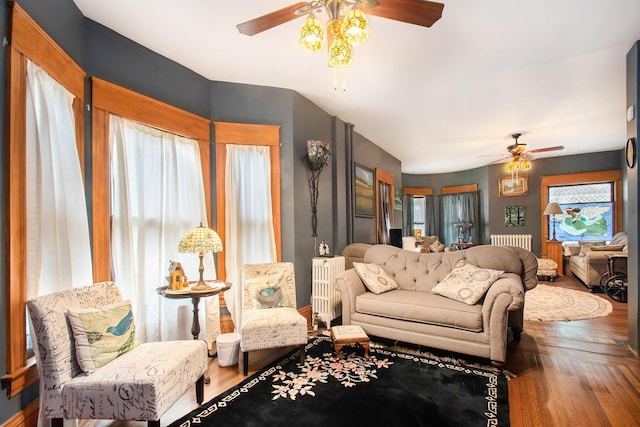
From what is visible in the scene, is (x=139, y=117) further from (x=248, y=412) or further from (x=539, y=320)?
(x=539, y=320)

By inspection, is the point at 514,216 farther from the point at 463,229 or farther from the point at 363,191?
the point at 363,191

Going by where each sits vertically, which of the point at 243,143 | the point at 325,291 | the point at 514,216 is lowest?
the point at 325,291

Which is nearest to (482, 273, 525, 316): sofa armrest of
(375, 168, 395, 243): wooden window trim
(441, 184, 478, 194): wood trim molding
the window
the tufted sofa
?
the tufted sofa

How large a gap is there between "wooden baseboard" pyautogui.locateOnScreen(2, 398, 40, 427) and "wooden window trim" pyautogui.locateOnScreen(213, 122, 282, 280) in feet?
5.54

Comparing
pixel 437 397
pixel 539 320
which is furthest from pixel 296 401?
pixel 539 320

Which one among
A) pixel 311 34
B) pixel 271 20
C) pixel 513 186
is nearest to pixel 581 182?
pixel 513 186

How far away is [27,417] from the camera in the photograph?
5.64ft

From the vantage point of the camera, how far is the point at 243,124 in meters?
3.46

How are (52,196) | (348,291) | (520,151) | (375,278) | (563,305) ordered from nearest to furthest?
(52,196)
(348,291)
(375,278)
(563,305)
(520,151)

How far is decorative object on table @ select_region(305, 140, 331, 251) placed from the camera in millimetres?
3729

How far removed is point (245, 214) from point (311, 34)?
2.11 meters

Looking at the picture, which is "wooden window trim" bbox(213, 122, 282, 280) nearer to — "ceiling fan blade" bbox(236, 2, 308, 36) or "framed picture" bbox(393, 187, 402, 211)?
"ceiling fan blade" bbox(236, 2, 308, 36)

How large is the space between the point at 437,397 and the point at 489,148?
227 inches

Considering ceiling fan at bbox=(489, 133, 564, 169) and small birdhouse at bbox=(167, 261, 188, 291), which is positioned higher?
ceiling fan at bbox=(489, 133, 564, 169)
